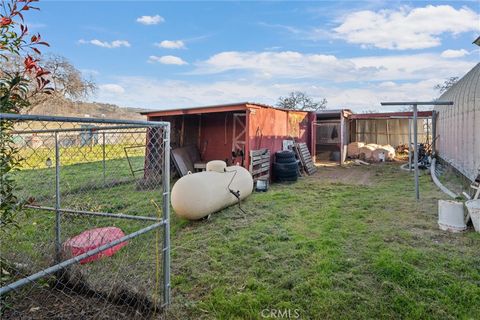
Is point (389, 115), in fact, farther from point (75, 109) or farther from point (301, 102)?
point (75, 109)

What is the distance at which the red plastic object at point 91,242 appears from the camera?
10.8 feet

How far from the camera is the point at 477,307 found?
2.50 meters

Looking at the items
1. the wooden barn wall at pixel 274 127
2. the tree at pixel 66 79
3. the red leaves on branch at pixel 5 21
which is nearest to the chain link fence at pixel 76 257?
the red leaves on branch at pixel 5 21

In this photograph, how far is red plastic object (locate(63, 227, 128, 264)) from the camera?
3280 millimetres

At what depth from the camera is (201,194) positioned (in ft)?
16.6

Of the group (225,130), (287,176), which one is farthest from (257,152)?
(225,130)

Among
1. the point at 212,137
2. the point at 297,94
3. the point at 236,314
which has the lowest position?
the point at 236,314

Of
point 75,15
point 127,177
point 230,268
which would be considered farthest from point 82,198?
point 230,268

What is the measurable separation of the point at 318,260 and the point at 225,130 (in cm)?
745

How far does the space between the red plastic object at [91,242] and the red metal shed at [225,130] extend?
5.43 m

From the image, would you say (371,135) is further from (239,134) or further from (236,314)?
(236,314)

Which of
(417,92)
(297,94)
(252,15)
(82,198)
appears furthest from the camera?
(297,94)

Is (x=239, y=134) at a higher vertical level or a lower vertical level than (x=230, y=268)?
higher

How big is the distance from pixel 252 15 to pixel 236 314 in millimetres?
8301
